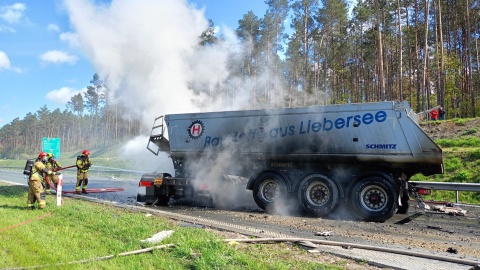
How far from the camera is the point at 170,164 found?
12.3 meters

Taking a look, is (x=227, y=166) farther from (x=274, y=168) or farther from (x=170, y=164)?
(x=170, y=164)

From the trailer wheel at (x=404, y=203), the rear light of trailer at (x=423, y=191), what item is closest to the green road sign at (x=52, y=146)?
the trailer wheel at (x=404, y=203)

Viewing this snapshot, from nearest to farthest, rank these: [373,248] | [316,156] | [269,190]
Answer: [373,248], [316,156], [269,190]

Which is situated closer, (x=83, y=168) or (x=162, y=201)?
(x=162, y=201)

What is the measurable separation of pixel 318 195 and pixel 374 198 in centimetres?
132

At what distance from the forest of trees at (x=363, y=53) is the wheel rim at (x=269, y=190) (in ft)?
38.8

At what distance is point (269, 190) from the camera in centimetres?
950

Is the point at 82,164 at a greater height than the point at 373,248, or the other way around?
the point at 82,164

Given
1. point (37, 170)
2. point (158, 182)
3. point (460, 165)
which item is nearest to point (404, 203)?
point (460, 165)

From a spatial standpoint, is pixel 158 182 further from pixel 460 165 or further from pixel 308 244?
pixel 460 165

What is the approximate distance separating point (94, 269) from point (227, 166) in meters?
6.33

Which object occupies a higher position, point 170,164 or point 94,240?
point 170,164

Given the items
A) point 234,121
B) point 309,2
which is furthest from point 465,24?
point 234,121

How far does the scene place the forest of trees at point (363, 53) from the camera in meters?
Answer: 25.5
